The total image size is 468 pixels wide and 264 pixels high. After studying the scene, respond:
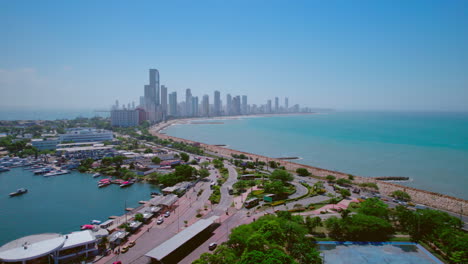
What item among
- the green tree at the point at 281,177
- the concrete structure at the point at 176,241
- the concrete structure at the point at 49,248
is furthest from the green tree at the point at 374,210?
the concrete structure at the point at 49,248

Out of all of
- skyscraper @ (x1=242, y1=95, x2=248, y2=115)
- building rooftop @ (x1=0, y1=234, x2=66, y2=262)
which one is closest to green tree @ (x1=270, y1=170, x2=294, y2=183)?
building rooftop @ (x1=0, y1=234, x2=66, y2=262)

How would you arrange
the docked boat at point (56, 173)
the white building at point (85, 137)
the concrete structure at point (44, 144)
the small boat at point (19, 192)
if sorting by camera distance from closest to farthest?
the small boat at point (19, 192)
the docked boat at point (56, 173)
the concrete structure at point (44, 144)
the white building at point (85, 137)

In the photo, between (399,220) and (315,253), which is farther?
(399,220)

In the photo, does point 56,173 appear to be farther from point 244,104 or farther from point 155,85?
point 244,104

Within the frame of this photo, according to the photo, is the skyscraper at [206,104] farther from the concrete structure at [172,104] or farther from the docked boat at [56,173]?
the docked boat at [56,173]

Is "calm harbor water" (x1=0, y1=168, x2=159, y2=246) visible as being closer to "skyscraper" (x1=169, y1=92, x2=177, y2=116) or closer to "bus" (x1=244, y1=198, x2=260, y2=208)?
"bus" (x1=244, y1=198, x2=260, y2=208)

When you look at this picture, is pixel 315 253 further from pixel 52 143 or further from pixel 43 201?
pixel 52 143

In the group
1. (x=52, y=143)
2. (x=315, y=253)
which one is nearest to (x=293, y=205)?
(x=315, y=253)
